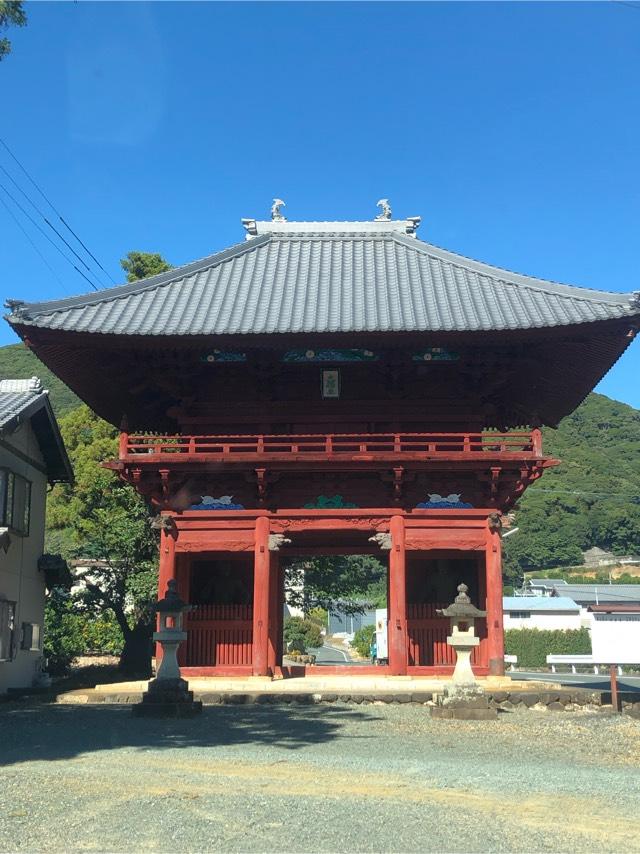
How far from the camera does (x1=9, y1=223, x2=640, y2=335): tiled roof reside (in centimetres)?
1812

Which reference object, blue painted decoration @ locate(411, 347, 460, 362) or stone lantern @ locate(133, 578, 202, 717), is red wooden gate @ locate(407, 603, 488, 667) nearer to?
blue painted decoration @ locate(411, 347, 460, 362)

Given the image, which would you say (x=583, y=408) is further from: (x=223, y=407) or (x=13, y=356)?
(x=223, y=407)

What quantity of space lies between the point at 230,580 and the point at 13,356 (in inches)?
3693

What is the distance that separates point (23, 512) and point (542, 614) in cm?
6019

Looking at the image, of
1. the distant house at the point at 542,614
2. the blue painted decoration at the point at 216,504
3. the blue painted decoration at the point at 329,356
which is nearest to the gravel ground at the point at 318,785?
the blue painted decoration at the point at 216,504

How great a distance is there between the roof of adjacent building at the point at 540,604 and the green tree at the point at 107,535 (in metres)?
51.0

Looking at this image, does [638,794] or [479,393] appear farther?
[479,393]

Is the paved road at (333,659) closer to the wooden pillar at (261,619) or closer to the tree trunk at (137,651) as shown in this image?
the tree trunk at (137,651)

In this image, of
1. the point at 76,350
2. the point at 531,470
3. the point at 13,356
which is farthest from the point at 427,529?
the point at 13,356

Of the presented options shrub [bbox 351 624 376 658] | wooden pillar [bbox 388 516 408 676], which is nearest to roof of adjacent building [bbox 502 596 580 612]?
shrub [bbox 351 624 376 658]

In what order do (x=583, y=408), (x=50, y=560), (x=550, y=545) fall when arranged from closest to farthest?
1. (x=50, y=560)
2. (x=550, y=545)
3. (x=583, y=408)

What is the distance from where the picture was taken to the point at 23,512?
22422 millimetres

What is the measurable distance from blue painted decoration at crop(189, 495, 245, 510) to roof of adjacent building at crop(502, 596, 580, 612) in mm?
57971

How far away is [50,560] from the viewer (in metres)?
23.9
